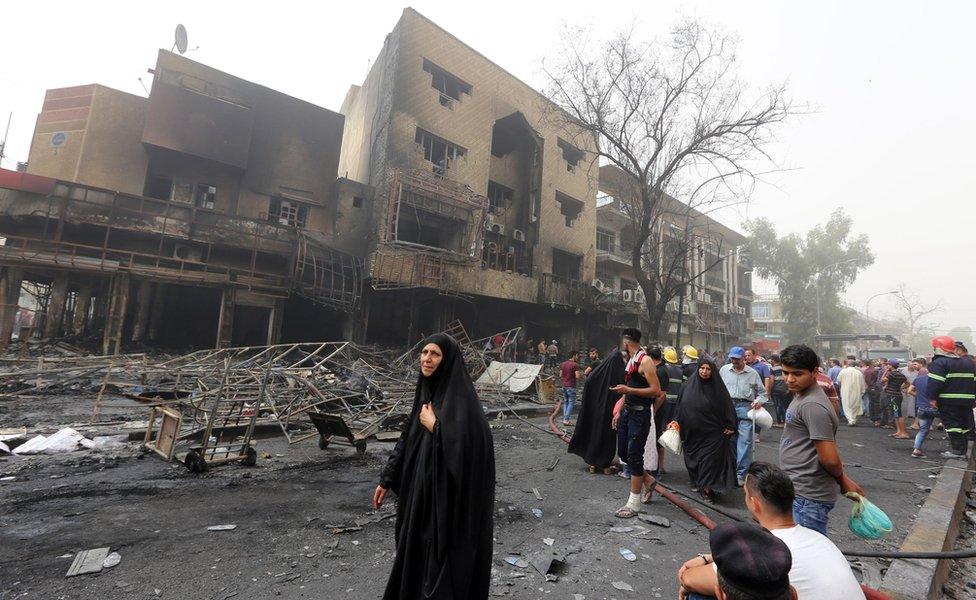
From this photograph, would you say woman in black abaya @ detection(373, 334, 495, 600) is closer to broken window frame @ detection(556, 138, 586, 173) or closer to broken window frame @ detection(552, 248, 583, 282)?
broken window frame @ detection(552, 248, 583, 282)

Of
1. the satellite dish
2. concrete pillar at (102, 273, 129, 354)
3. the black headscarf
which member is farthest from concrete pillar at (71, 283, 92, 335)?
the black headscarf

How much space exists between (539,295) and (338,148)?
482 inches

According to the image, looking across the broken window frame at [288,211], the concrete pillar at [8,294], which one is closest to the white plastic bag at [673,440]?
the broken window frame at [288,211]

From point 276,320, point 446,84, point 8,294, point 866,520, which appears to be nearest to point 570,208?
point 446,84

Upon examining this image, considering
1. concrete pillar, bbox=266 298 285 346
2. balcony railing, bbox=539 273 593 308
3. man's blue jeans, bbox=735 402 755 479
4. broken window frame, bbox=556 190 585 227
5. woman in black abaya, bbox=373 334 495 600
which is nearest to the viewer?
woman in black abaya, bbox=373 334 495 600

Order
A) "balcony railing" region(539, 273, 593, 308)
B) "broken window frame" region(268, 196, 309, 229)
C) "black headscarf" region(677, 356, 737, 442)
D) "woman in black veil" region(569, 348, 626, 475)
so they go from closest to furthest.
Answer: "black headscarf" region(677, 356, 737, 442)
"woman in black veil" region(569, 348, 626, 475)
"broken window frame" region(268, 196, 309, 229)
"balcony railing" region(539, 273, 593, 308)

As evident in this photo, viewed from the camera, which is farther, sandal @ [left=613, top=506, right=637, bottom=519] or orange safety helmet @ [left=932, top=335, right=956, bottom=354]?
orange safety helmet @ [left=932, top=335, right=956, bottom=354]

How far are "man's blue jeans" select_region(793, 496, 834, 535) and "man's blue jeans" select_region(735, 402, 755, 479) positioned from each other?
2854 mm

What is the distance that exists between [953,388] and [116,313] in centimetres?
2093

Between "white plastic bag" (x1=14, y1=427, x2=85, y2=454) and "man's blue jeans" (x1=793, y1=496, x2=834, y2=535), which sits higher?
"man's blue jeans" (x1=793, y1=496, x2=834, y2=535)

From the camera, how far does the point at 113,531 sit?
3.39m

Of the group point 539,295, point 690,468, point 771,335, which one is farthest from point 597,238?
point 771,335

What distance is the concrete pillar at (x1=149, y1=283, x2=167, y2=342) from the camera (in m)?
15.6

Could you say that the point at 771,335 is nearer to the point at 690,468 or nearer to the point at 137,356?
the point at 690,468
